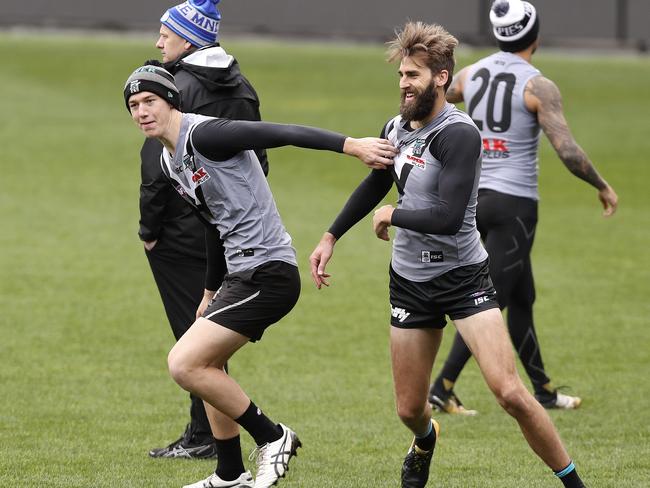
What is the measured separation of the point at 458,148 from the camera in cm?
571

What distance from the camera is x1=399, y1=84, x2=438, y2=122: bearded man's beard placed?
5.82m

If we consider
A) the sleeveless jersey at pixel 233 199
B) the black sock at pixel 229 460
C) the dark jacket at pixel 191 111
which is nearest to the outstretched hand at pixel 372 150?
the sleeveless jersey at pixel 233 199

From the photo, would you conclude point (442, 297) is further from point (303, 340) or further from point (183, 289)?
point (303, 340)

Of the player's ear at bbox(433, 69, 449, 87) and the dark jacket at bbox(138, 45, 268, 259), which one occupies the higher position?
the player's ear at bbox(433, 69, 449, 87)

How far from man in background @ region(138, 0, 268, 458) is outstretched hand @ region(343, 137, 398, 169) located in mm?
1309

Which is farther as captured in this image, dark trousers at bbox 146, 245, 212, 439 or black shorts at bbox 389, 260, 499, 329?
dark trousers at bbox 146, 245, 212, 439

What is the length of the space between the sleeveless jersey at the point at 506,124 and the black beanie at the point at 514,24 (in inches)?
3.8

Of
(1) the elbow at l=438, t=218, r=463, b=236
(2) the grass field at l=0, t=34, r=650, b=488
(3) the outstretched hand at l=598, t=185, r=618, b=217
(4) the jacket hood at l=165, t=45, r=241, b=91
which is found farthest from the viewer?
(3) the outstretched hand at l=598, t=185, r=618, b=217

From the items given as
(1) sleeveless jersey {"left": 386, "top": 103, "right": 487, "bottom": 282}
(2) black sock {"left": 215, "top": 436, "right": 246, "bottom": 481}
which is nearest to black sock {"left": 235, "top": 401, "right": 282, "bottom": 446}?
(2) black sock {"left": 215, "top": 436, "right": 246, "bottom": 481}

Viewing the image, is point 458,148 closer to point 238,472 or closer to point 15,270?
point 238,472

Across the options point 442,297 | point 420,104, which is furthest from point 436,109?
point 442,297

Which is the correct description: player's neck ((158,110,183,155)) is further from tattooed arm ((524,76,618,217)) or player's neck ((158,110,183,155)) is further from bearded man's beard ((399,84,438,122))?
tattooed arm ((524,76,618,217))

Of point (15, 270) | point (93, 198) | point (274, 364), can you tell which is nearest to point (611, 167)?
point (93, 198)

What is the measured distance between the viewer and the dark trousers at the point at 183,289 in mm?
7172
